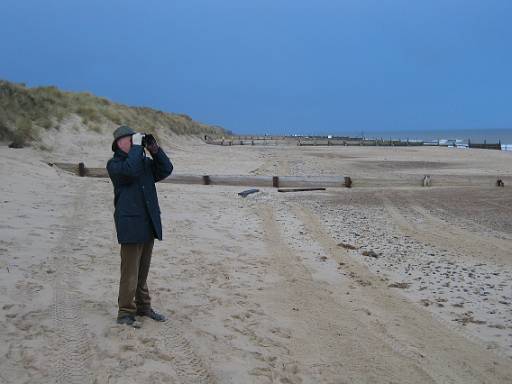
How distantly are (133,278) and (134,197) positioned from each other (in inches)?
27.9

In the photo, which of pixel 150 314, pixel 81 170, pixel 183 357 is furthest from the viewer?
pixel 81 170

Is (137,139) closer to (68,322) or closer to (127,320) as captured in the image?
(127,320)

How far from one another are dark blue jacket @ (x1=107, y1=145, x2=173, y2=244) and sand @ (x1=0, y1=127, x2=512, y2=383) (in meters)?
0.85

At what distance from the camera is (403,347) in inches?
175

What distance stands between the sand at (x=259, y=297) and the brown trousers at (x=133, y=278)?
209mm

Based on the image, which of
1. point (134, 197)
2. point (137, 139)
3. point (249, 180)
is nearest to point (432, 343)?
point (134, 197)

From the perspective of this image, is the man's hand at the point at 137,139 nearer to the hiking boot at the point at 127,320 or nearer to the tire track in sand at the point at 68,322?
the hiking boot at the point at 127,320

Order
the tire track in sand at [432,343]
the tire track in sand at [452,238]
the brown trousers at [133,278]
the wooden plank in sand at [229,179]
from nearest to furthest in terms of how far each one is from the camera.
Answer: the tire track in sand at [432,343], the brown trousers at [133,278], the tire track in sand at [452,238], the wooden plank in sand at [229,179]

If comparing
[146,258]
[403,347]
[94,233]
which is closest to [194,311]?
[146,258]

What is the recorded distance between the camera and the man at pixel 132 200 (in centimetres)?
416

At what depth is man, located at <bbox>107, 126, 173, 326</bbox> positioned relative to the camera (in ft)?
13.7

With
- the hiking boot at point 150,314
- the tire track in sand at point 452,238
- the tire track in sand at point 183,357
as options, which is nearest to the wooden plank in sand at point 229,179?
the tire track in sand at point 452,238

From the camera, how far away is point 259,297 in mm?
5594

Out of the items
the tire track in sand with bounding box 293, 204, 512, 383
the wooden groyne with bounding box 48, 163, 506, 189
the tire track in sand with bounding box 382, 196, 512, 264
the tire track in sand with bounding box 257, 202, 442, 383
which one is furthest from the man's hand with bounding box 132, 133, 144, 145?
the wooden groyne with bounding box 48, 163, 506, 189
